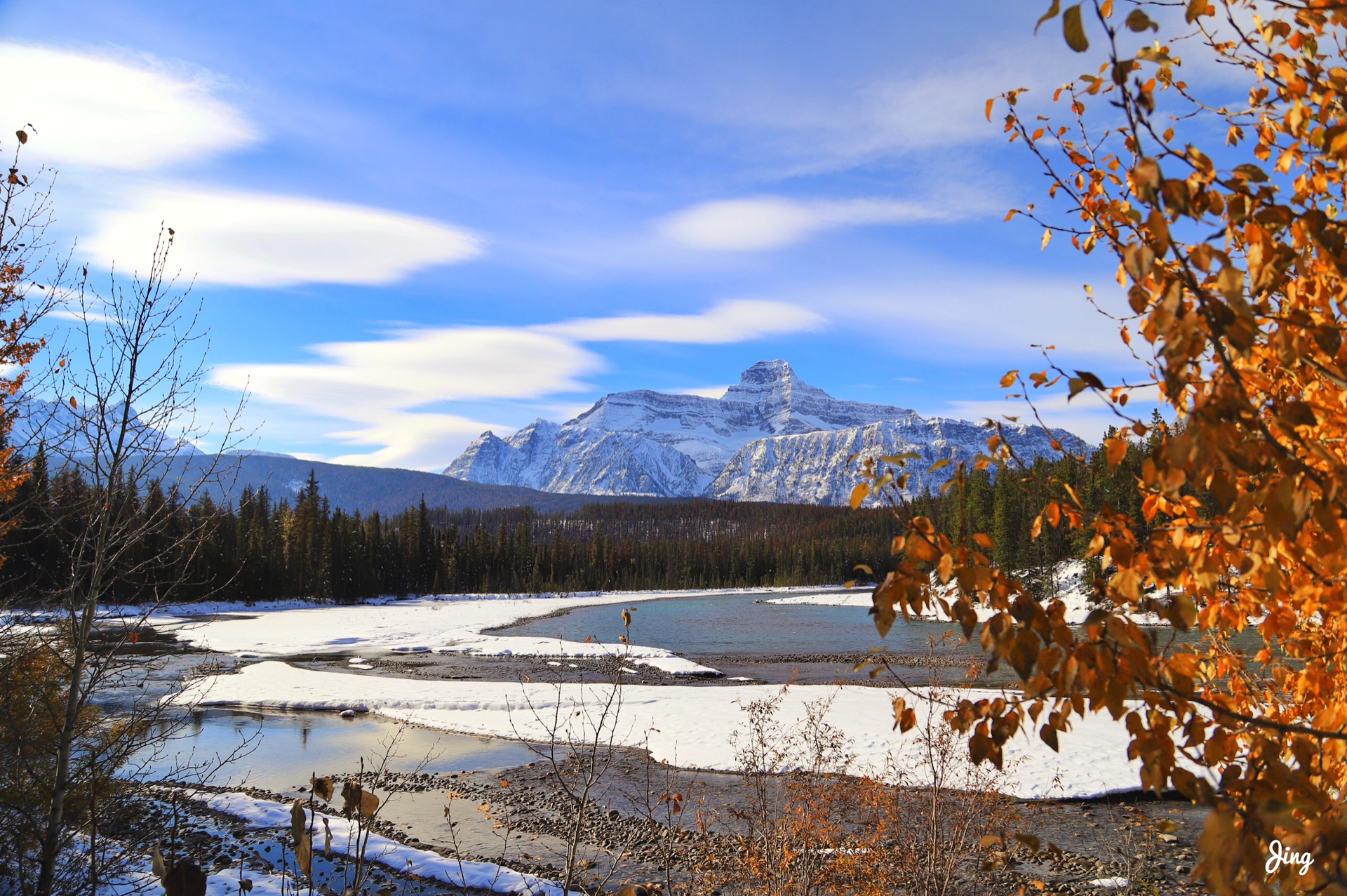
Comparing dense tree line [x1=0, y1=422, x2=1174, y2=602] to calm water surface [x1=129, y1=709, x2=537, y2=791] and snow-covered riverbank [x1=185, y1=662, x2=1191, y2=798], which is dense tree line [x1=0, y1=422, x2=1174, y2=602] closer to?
calm water surface [x1=129, y1=709, x2=537, y2=791]

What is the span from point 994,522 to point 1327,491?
6437 centimetres

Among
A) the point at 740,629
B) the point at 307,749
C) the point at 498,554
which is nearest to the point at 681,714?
the point at 307,749

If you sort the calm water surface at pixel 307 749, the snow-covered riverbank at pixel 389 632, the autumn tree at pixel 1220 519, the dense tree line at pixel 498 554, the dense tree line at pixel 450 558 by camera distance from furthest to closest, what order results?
the dense tree line at pixel 450 558, the dense tree line at pixel 498 554, the snow-covered riverbank at pixel 389 632, the calm water surface at pixel 307 749, the autumn tree at pixel 1220 519

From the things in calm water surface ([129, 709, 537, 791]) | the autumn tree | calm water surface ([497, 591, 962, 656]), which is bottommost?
calm water surface ([497, 591, 962, 656])

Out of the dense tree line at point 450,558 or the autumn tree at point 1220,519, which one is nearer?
the autumn tree at point 1220,519

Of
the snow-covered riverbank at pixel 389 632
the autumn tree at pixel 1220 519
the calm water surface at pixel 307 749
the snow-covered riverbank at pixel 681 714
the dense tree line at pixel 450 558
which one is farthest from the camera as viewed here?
the dense tree line at pixel 450 558

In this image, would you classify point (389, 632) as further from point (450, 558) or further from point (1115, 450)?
point (450, 558)

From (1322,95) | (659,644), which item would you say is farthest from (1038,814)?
(659,644)

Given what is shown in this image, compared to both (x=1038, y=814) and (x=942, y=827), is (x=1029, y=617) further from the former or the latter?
(x=1038, y=814)

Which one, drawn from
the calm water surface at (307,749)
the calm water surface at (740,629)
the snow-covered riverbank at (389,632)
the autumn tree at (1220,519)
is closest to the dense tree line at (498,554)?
the snow-covered riverbank at (389,632)

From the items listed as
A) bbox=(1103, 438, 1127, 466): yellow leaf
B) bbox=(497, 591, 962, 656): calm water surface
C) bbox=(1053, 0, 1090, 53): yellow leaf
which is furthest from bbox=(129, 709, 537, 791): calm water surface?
bbox=(1053, 0, 1090, 53): yellow leaf

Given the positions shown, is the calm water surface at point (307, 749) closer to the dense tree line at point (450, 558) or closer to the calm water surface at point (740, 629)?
the calm water surface at point (740, 629)

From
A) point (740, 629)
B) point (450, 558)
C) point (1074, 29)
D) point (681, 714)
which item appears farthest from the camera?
point (450, 558)

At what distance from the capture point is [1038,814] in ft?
36.4
